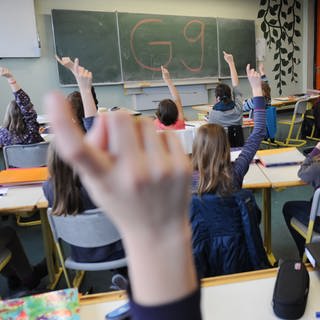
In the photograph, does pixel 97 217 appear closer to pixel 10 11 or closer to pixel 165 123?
pixel 165 123

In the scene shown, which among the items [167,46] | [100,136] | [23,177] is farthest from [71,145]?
[167,46]

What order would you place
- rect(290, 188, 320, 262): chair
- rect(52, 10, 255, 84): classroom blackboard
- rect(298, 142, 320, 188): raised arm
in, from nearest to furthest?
rect(290, 188, 320, 262): chair < rect(298, 142, 320, 188): raised arm < rect(52, 10, 255, 84): classroom blackboard

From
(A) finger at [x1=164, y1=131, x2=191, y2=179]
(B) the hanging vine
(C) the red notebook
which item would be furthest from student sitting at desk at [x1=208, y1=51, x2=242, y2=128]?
(B) the hanging vine

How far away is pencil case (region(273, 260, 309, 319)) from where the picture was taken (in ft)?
3.11

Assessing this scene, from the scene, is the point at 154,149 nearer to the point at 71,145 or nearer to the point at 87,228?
the point at 71,145

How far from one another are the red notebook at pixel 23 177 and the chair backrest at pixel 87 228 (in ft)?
2.17

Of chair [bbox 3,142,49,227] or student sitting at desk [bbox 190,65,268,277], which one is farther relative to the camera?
chair [bbox 3,142,49,227]

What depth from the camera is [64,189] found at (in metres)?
1.67

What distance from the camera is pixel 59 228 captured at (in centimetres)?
176

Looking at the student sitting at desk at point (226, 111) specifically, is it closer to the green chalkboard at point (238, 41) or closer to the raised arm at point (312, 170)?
the raised arm at point (312, 170)

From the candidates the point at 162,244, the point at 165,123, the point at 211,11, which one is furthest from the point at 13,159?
the point at 211,11

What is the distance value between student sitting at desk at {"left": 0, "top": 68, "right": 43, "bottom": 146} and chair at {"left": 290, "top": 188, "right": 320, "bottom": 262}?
220 centimetres

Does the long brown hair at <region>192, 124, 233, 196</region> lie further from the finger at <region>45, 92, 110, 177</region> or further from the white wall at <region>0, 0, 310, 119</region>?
the white wall at <region>0, 0, 310, 119</region>

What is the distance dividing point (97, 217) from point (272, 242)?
5.38 feet
